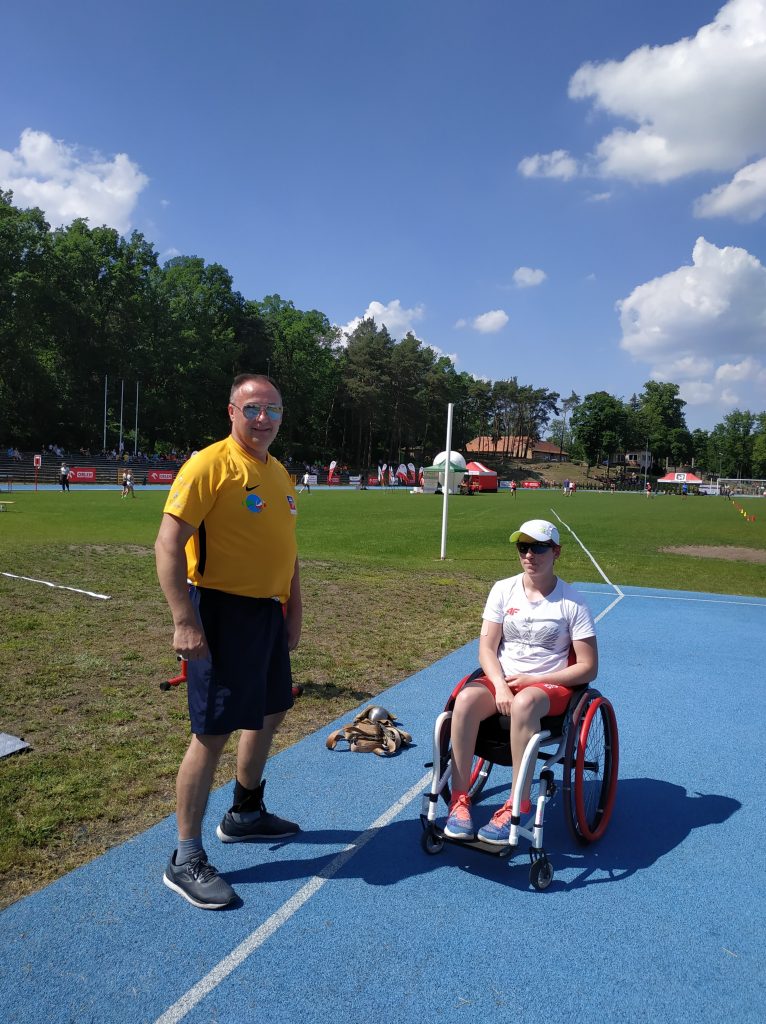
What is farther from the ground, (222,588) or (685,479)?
(685,479)

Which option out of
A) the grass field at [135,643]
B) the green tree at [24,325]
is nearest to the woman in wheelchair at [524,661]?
the grass field at [135,643]

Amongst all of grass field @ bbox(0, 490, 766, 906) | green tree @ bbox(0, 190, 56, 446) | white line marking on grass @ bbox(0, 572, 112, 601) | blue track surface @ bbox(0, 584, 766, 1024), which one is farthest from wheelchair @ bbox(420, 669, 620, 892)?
green tree @ bbox(0, 190, 56, 446)

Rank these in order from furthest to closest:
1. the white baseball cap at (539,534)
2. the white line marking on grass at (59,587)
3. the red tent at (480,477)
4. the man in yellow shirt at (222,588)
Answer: the red tent at (480,477), the white line marking on grass at (59,587), the white baseball cap at (539,534), the man in yellow shirt at (222,588)

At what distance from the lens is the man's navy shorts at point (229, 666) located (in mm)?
2777

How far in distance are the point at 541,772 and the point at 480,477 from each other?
5882 centimetres

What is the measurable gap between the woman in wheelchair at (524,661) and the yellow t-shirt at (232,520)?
114 cm

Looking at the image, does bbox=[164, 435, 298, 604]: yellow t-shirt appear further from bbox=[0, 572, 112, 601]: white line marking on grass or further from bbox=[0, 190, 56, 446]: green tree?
bbox=[0, 190, 56, 446]: green tree

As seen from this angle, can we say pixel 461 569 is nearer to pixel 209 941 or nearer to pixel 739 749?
pixel 739 749

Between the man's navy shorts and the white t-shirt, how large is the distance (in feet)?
4.18

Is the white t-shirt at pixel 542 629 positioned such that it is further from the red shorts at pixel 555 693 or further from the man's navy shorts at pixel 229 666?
the man's navy shorts at pixel 229 666

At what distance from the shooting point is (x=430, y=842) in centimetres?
327

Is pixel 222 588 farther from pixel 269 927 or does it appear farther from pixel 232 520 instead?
pixel 269 927

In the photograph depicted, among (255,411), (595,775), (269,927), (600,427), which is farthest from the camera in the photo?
(600,427)

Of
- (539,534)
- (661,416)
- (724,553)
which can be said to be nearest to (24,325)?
(724,553)
